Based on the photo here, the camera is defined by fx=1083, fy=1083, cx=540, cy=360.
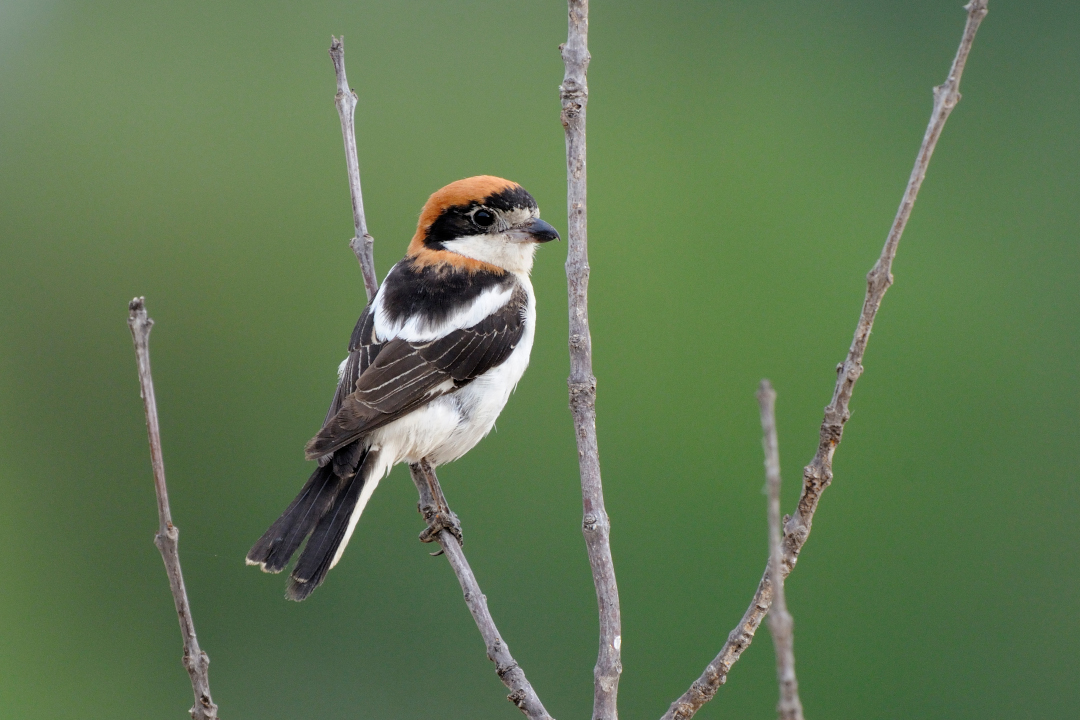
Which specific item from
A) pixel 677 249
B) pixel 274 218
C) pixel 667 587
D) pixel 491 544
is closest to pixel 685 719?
pixel 667 587

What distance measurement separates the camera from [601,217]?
7586mm

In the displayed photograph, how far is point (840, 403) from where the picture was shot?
1839 millimetres

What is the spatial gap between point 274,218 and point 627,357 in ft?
9.99

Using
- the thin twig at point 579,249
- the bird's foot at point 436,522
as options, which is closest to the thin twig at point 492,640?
the bird's foot at point 436,522

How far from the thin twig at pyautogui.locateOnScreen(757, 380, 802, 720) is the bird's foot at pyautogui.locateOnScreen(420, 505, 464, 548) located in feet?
6.16

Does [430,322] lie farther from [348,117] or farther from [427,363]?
[348,117]

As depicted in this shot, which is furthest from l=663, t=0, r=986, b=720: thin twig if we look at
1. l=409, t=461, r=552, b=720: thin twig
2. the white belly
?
the white belly

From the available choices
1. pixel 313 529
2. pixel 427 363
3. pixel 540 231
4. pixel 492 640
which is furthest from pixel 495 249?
pixel 492 640

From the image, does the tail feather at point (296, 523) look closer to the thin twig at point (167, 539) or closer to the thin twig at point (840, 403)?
the thin twig at point (167, 539)

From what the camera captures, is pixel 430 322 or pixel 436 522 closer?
pixel 436 522

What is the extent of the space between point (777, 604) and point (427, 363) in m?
2.06

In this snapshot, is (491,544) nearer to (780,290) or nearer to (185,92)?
(780,290)

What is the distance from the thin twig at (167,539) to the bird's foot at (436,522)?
4.42 ft

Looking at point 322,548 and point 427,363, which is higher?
point 427,363
